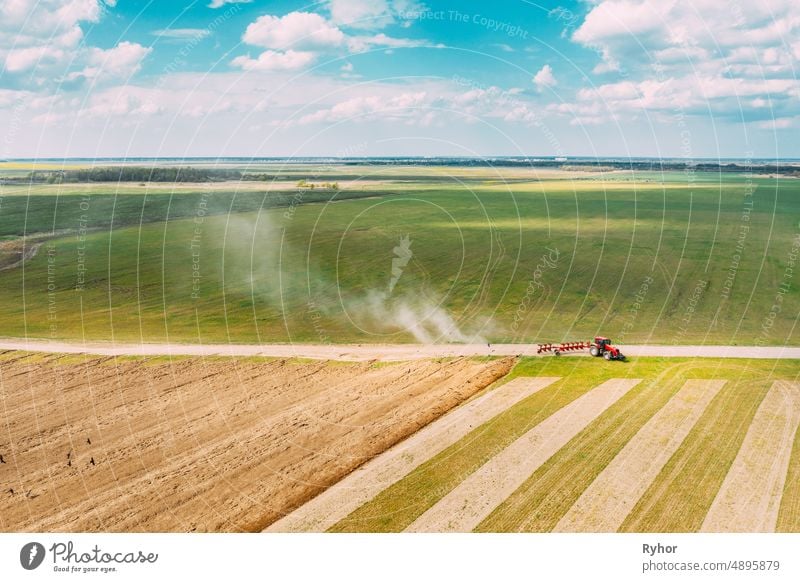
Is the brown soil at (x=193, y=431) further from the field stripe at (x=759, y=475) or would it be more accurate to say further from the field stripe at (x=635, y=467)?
the field stripe at (x=759, y=475)

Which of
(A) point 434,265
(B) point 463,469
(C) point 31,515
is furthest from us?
(A) point 434,265

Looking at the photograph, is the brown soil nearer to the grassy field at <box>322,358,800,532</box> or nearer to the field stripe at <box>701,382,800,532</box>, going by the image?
the grassy field at <box>322,358,800,532</box>

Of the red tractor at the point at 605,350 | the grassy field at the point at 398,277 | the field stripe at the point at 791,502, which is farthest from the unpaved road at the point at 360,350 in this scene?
the field stripe at the point at 791,502

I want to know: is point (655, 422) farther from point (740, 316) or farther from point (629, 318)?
point (740, 316)

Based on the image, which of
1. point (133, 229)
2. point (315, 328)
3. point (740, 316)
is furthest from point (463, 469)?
point (133, 229)
